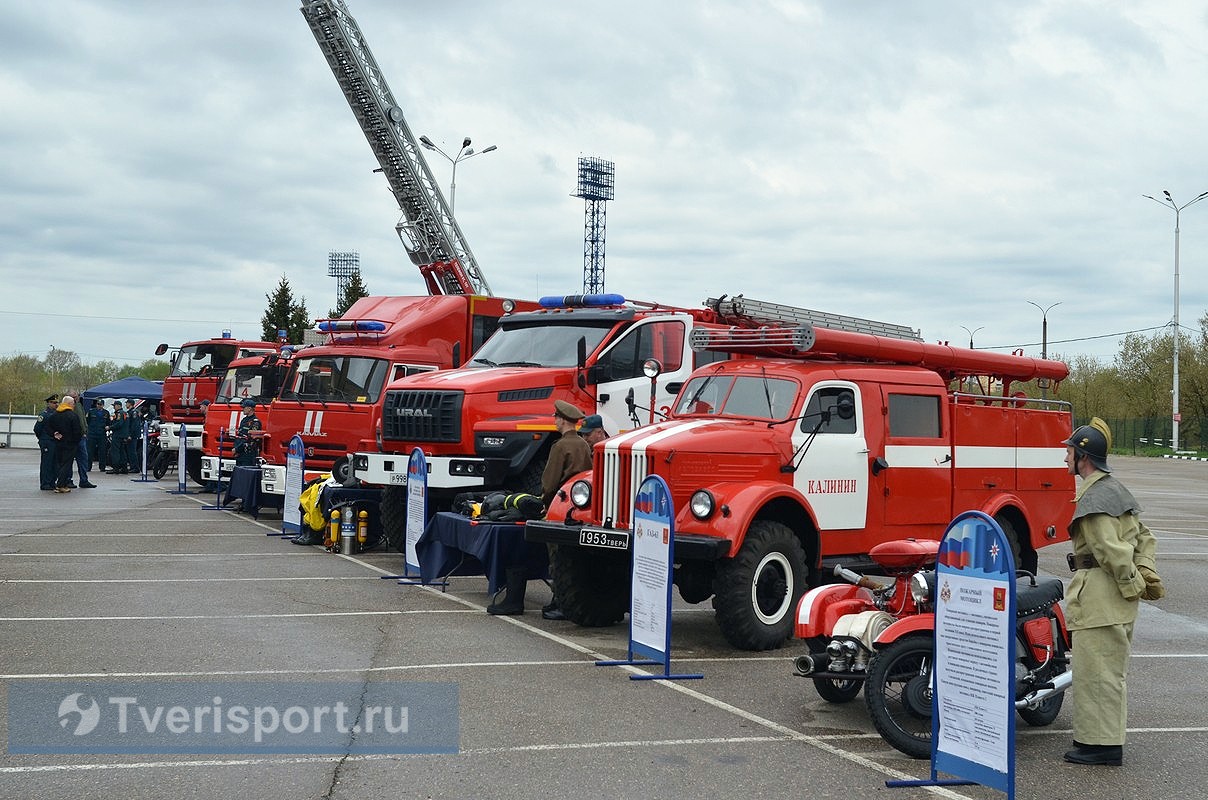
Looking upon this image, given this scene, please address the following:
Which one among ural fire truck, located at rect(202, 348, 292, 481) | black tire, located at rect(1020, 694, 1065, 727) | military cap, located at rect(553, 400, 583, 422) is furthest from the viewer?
ural fire truck, located at rect(202, 348, 292, 481)

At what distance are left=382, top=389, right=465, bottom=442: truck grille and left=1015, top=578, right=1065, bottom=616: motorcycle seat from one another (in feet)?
25.5

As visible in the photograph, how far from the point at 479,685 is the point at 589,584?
2434 mm

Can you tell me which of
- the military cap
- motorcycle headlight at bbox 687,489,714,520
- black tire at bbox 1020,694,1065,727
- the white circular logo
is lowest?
the white circular logo

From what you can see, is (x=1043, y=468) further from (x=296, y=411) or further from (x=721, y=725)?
(x=296, y=411)

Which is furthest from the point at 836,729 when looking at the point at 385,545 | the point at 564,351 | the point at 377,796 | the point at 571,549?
the point at 385,545

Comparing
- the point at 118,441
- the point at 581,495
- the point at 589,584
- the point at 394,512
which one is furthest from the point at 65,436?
the point at 581,495

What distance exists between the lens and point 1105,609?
21.0 ft

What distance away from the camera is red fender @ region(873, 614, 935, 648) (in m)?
6.78

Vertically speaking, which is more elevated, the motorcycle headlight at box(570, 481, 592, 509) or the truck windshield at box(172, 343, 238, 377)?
the truck windshield at box(172, 343, 238, 377)

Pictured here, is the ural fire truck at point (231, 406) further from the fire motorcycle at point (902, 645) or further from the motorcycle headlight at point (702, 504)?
the fire motorcycle at point (902, 645)

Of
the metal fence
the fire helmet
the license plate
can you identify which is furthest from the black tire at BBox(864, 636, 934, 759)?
the metal fence

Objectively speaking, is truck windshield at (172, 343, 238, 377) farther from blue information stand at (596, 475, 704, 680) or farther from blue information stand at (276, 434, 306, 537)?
blue information stand at (596, 475, 704, 680)

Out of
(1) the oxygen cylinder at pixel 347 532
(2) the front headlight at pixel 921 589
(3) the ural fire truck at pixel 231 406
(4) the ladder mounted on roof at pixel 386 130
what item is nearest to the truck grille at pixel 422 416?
(1) the oxygen cylinder at pixel 347 532

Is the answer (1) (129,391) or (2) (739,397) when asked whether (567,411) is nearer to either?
(2) (739,397)
